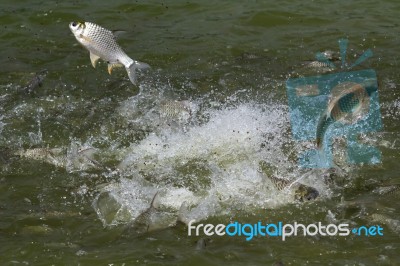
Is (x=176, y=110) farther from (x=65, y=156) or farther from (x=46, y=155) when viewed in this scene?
(x=46, y=155)

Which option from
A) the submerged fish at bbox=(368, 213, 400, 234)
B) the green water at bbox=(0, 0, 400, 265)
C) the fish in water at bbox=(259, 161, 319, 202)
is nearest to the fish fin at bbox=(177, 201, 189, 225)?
the green water at bbox=(0, 0, 400, 265)

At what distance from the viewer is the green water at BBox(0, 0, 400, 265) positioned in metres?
5.41

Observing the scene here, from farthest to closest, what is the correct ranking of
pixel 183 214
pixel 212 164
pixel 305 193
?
pixel 212 164 < pixel 305 193 < pixel 183 214

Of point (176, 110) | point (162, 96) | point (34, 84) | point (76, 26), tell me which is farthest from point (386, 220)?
point (34, 84)

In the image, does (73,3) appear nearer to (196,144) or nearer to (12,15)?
(12,15)

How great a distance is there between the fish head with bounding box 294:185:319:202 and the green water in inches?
3.3

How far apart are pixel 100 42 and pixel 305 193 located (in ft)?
7.62

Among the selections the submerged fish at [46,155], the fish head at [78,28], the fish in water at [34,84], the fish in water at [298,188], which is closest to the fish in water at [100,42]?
the fish head at [78,28]

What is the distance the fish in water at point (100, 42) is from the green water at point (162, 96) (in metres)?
0.18

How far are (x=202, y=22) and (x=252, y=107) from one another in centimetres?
335

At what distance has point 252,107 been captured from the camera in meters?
8.39

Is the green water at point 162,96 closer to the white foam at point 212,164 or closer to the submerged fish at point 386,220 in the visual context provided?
the submerged fish at point 386,220

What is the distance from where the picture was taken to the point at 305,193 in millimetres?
6156

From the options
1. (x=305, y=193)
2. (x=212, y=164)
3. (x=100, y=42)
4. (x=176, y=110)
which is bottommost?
(x=212, y=164)
